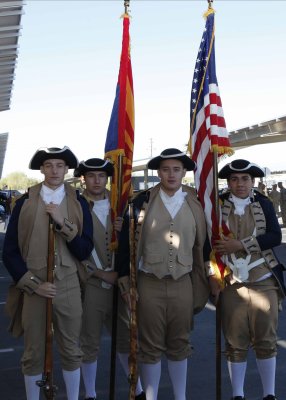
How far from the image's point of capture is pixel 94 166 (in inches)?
172

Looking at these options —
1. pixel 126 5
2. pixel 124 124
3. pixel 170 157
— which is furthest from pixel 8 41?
pixel 170 157

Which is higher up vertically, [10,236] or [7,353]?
[10,236]

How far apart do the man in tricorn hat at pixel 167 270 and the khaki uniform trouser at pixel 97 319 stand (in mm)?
367

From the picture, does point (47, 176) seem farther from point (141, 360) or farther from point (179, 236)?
point (141, 360)

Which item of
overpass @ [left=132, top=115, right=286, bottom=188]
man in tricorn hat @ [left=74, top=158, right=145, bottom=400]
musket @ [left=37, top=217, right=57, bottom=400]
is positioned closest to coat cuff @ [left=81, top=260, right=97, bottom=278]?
man in tricorn hat @ [left=74, top=158, right=145, bottom=400]

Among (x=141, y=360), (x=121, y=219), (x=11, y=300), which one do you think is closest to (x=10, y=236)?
(x=11, y=300)

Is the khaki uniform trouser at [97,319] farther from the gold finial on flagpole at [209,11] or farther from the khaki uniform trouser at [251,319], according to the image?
the gold finial on flagpole at [209,11]

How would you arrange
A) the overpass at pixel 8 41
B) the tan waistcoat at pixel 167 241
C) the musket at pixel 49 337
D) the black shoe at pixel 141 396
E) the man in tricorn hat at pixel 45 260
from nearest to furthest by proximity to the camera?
the musket at pixel 49 337
the man in tricorn hat at pixel 45 260
the tan waistcoat at pixel 167 241
the black shoe at pixel 141 396
the overpass at pixel 8 41

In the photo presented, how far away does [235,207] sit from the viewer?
4105 mm

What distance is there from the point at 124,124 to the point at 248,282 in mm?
1784

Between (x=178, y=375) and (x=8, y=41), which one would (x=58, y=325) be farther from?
(x=8, y=41)

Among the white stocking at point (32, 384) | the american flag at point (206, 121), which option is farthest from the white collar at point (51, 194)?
the white stocking at point (32, 384)

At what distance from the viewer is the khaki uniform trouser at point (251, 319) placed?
394cm

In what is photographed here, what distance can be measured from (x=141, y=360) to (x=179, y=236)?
950mm
